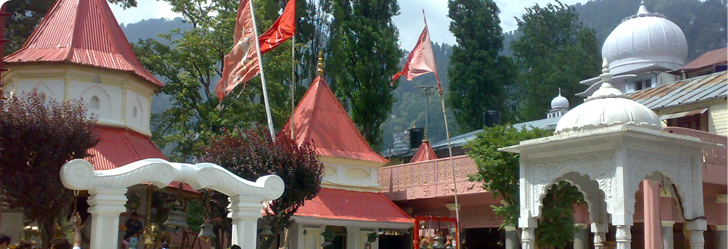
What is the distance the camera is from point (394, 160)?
134 feet

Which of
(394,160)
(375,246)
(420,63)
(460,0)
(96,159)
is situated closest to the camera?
(96,159)

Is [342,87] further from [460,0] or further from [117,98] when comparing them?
[460,0]

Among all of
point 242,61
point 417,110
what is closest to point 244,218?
point 242,61

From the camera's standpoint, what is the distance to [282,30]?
23.1 m

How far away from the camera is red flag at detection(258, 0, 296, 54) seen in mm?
22922

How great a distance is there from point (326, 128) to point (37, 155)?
12242 mm

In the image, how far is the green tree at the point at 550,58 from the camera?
50781 millimetres

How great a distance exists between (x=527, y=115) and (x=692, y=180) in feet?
120

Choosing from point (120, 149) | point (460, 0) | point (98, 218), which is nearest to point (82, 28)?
point (120, 149)

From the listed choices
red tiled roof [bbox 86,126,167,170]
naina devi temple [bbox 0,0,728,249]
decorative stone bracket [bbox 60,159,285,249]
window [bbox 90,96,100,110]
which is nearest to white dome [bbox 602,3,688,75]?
naina devi temple [bbox 0,0,728,249]

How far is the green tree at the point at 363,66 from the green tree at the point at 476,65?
44.5ft

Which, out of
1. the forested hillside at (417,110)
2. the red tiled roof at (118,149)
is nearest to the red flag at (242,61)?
the red tiled roof at (118,149)

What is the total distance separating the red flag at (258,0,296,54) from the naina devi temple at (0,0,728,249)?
293 centimetres

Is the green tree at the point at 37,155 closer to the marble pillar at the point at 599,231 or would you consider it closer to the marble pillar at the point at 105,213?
the marble pillar at the point at 105,213
